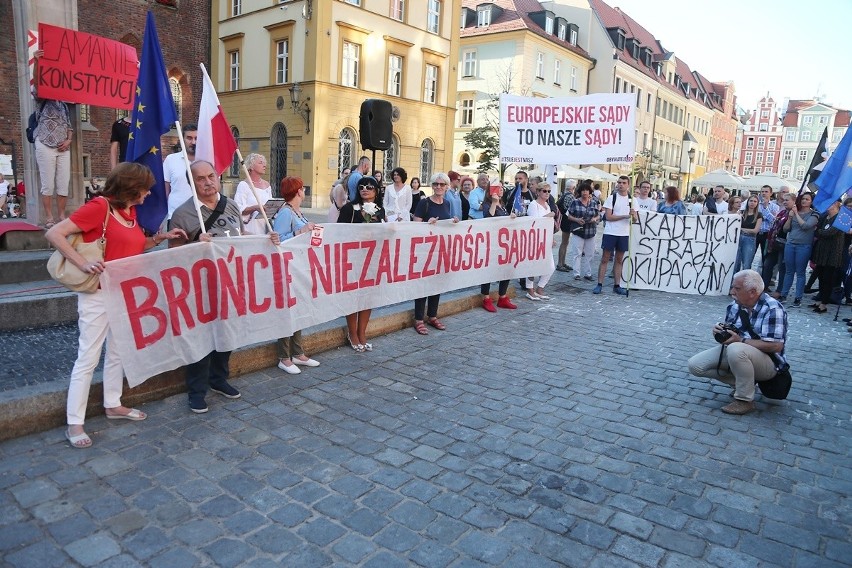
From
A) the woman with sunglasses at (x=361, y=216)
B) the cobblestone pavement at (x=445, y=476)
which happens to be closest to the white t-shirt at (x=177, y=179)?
the woman with sunglasses at (x=361, y=216)

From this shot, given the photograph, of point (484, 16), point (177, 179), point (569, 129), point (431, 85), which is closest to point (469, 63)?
point (484, 16)

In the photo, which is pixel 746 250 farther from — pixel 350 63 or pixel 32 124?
pixel 350 63

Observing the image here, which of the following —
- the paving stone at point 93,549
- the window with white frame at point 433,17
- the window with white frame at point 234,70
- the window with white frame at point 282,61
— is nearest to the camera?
the paving stone at point 93,549

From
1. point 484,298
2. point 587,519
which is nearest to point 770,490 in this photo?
point 587,519

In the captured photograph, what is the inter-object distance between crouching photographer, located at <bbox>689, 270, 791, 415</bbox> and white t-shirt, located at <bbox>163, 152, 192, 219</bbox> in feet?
17.6

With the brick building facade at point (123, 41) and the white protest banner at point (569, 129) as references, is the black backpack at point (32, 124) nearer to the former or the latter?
the white protest banner at point (569, 129)

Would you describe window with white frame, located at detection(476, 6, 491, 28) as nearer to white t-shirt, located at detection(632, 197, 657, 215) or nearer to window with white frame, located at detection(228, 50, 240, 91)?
window with white frame, located at detection(228, 50, 240, 91)

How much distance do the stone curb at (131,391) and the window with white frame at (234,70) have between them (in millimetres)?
27708

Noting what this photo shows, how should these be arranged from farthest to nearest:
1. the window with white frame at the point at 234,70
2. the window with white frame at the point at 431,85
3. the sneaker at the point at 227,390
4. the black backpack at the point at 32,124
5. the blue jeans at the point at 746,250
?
1. the window with white frame at the point at 431,85
2. the window with white frame at the point at 234,70
3. the blue jeans at the point at 746,250
4. the black backpack at the point at 32,124
5. the sneaker at the point at 227,390

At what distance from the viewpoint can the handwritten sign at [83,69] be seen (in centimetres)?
739

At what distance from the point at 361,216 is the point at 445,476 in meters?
3.51

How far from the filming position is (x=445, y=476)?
3.81 metres

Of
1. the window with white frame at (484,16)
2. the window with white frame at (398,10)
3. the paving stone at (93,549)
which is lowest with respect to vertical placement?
the paving stone at (93,549)

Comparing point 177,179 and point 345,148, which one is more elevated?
point 345,148
